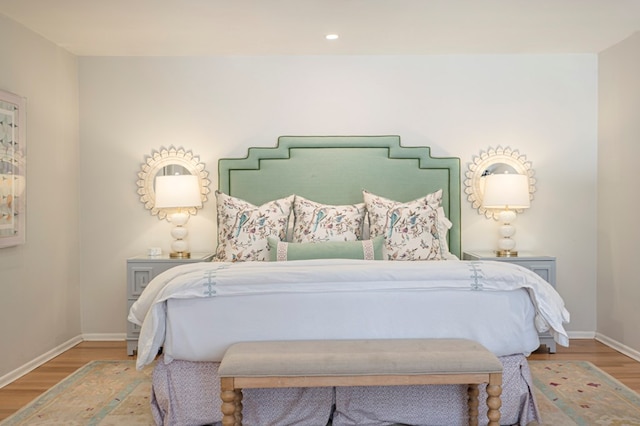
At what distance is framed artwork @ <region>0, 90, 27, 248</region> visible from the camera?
12.1 feet

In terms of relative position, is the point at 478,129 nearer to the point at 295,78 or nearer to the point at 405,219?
the point at 405,219

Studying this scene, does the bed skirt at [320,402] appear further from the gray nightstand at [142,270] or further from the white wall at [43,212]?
the gray nightstand at [142,270]

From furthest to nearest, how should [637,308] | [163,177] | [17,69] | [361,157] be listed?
[361,157] < [163,177] < [637,308] < [17,69]

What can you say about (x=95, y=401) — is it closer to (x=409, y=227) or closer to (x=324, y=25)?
(x=409, y=227)

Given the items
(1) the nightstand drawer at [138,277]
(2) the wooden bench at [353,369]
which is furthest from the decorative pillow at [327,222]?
(2) the wooden bench at [353,369]

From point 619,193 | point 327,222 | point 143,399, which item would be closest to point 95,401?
point 143,399

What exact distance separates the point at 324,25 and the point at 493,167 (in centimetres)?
190

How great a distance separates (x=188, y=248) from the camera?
4.92 metres

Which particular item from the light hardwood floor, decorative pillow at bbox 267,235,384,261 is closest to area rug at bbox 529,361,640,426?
the light hardwood floor

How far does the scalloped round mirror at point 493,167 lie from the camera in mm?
4875

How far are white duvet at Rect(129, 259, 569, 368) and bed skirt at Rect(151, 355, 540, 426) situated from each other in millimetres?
230

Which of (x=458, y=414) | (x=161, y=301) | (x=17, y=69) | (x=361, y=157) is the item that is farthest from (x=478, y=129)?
(x=17, y=69)

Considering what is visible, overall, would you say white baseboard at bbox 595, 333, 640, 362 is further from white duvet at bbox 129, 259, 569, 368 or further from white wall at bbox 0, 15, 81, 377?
white wall at bbox 0, 15, 81, 377

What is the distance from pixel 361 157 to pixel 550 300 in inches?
92.3
